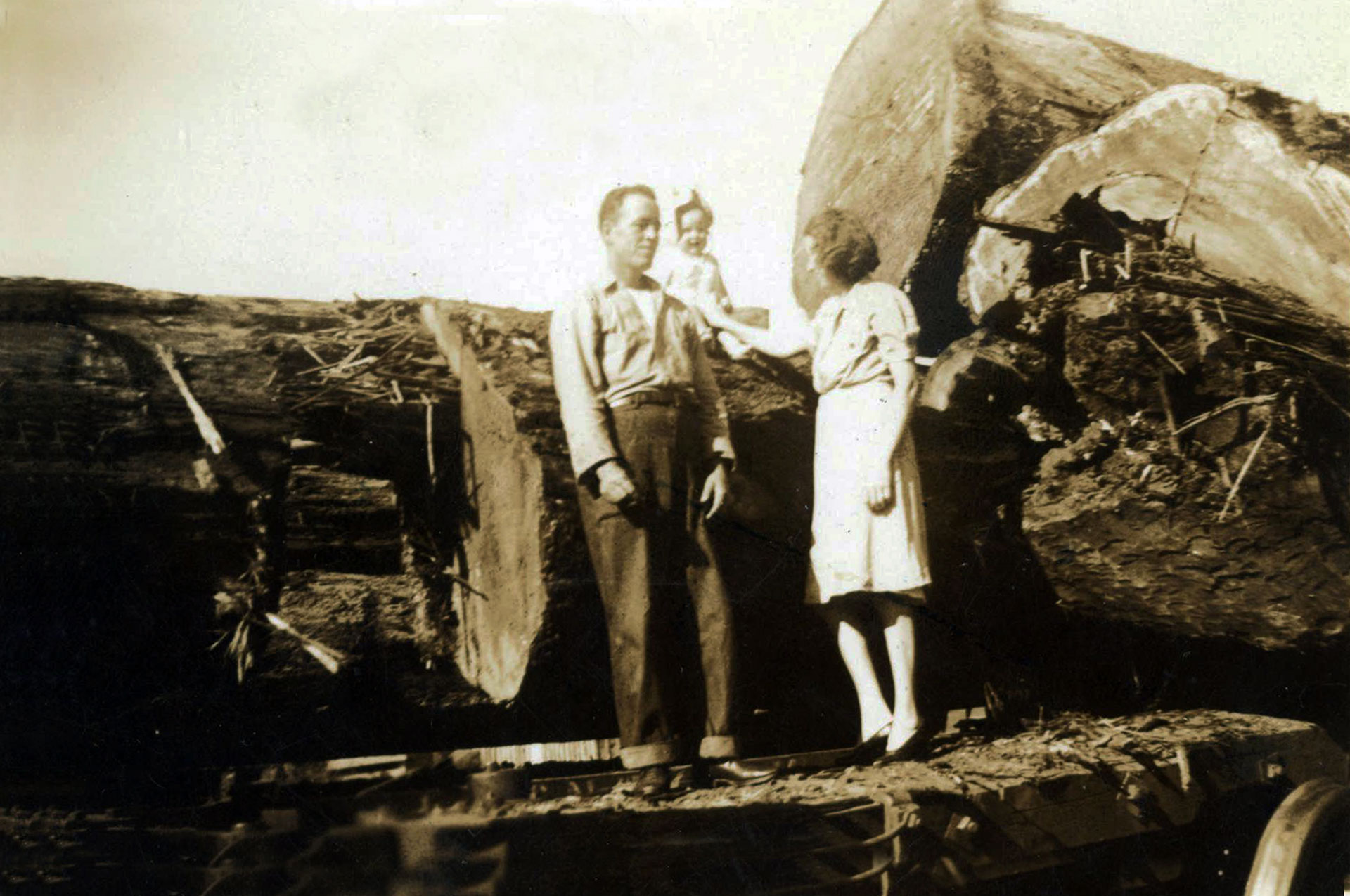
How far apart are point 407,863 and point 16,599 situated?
1174 millimetres

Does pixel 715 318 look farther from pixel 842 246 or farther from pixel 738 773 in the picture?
pixel 738 773

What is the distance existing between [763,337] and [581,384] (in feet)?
1.92

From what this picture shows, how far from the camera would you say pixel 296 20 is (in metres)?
2.92

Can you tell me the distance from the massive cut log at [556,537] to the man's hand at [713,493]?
46 millimetres

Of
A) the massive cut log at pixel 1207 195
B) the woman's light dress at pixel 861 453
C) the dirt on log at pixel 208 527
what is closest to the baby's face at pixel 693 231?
the woman's light dress at pixel 861 453

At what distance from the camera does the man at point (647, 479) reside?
8.57ft

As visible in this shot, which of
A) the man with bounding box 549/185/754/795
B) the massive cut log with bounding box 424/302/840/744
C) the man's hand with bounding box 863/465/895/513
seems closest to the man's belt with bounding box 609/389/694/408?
the man with bounding box 549/185/754/795

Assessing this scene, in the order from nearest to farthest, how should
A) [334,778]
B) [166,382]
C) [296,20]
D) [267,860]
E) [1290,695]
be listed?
[267,860] < [334,778] < [166,382] < [296,20] < [1290,695]

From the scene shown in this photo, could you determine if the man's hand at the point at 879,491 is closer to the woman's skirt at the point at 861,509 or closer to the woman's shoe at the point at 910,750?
the woman's skirt at the point at 861,509

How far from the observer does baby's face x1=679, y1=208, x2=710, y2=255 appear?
2934 mm

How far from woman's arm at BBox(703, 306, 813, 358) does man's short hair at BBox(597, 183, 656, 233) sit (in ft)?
1.20

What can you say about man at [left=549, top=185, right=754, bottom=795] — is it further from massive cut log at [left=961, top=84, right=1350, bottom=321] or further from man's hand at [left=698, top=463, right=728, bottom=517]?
massive cut log at [left=961, top=84, right=1350, bottom=321]

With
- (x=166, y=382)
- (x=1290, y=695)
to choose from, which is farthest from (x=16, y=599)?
(x=1290, y=695)

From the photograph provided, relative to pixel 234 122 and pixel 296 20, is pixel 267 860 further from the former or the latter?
pixel 296 20
